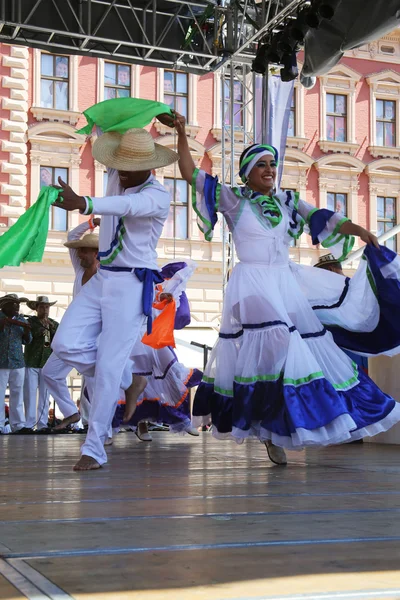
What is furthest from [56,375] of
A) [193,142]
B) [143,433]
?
[193,142]

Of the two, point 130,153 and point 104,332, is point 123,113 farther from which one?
point 104,332

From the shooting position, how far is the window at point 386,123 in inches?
1094

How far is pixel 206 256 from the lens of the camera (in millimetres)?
24875

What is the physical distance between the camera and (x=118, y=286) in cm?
492

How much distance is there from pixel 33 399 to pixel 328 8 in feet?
Result: 18.5

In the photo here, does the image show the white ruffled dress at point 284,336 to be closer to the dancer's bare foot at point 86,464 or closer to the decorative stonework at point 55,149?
the dancer's bare foot at point 86,464

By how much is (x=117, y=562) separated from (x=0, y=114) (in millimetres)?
22377

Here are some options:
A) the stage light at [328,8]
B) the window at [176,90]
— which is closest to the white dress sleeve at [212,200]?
the stage light at [328,8]

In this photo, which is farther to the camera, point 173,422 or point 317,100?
point 317,100

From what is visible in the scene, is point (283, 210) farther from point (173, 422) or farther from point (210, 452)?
point (173, 422)

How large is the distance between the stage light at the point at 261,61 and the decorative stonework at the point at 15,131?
1284 cm

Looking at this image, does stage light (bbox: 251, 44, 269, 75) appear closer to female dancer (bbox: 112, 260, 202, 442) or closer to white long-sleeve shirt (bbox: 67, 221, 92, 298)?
female dancer (bbox: 112, 260, 202, 442)

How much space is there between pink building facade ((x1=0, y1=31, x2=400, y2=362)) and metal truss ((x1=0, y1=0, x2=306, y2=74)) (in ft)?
27.7

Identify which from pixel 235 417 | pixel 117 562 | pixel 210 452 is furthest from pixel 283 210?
pixel 117 562
